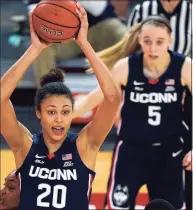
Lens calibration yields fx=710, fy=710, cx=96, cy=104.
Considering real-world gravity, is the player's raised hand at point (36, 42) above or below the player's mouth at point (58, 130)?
above

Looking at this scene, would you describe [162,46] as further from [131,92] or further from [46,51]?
[46,51]

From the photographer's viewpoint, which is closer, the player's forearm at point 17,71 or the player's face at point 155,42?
the player's forearm at point 17,71

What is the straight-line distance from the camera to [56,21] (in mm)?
3270

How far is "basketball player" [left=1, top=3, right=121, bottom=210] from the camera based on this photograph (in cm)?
330

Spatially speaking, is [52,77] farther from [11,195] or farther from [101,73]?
[11,195]

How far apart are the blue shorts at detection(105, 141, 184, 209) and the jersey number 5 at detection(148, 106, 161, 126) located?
0.51 ft

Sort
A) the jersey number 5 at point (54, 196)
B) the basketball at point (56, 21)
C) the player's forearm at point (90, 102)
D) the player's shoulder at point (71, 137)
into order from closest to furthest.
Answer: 1. the basketball at point (56, 21)
2. the jersey number 5 at point (54, 196)
3. the player's shoulder at point (71, 137)
4. the player's forearm at point (90, 102)

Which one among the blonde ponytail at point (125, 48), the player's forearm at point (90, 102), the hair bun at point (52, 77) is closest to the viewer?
the hair bun at point (52, 77)

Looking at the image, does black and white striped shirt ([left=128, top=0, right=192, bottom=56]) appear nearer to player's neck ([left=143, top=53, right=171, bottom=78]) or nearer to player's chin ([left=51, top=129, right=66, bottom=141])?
player's neck ([left=143, top=53, right=171, bottom=78])

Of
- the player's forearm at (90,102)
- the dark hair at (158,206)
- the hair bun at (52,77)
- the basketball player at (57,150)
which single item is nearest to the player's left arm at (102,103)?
the basketball player at (57,150)

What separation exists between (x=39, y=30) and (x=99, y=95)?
1.74 meters

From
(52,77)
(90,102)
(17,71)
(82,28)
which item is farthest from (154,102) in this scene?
(17,71)

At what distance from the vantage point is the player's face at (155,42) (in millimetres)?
4547

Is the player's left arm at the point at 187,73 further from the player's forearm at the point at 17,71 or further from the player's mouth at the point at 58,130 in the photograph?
the player's forearm at the point at 17,71
